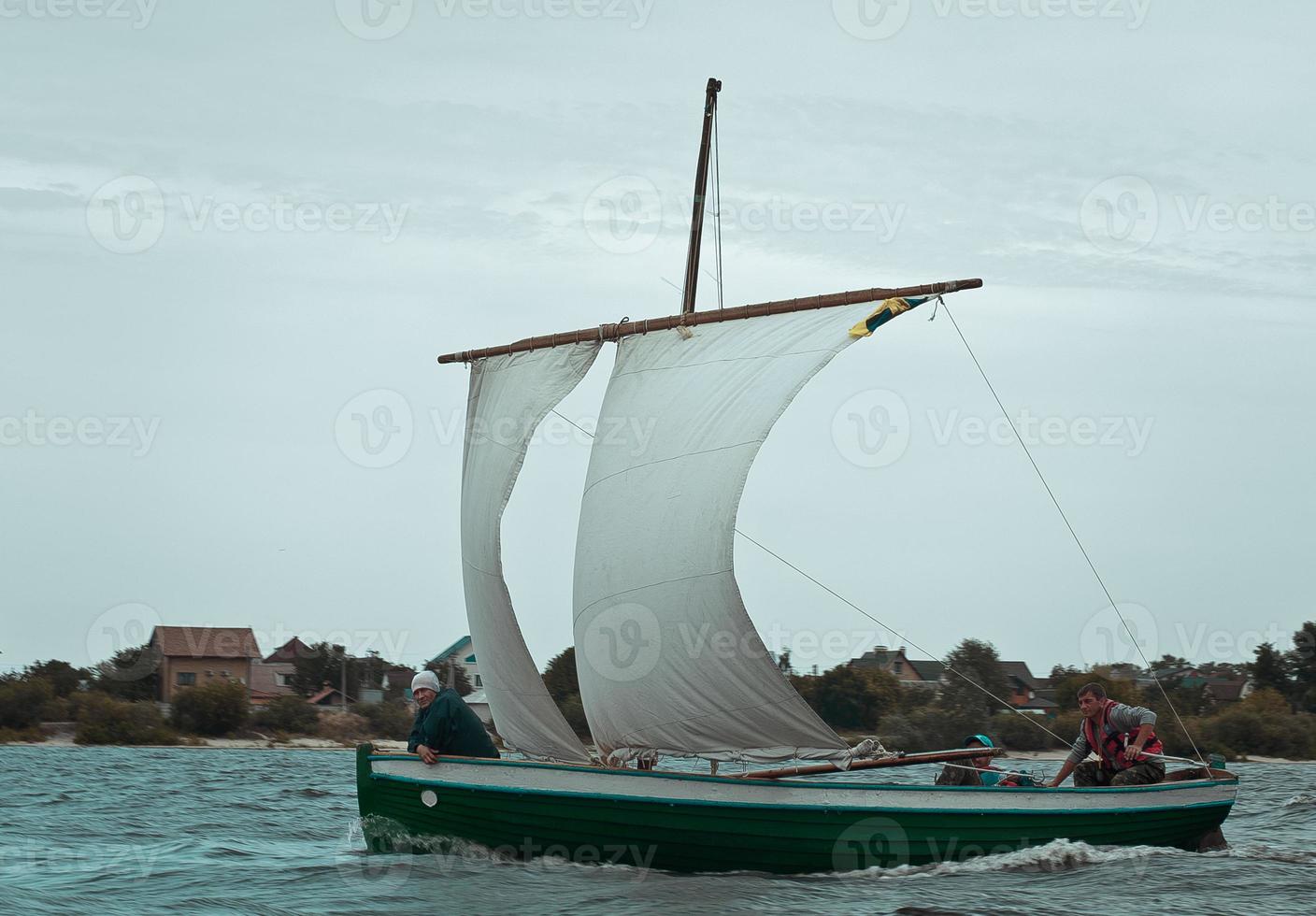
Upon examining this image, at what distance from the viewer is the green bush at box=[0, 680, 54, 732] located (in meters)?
52.9

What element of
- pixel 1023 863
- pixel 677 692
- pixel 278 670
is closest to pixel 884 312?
pixel 677 692

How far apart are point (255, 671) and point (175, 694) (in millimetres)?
15232

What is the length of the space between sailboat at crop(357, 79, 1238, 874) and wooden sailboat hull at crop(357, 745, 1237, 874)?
0.02 meters

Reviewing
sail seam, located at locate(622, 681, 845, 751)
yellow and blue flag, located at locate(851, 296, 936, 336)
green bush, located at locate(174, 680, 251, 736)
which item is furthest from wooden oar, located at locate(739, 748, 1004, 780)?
green bush, located at locate(174, 680, 251, 736)

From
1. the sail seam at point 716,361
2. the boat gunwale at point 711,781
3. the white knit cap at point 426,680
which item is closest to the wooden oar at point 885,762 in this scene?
the boat gunwale at point 711,781

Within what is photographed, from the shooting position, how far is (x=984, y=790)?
46.2ft

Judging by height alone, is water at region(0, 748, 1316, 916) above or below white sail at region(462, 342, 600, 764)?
below

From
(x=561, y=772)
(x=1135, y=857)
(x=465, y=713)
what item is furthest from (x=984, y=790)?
(x=465, y=713)

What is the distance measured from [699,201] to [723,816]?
8.01m

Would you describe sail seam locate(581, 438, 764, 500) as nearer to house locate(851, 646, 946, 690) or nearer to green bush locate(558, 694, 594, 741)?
green bush locate(558, 694, 594, 741)

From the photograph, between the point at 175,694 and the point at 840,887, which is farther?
the point at 175,694

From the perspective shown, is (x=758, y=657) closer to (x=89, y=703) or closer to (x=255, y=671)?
(x=89, y=703)

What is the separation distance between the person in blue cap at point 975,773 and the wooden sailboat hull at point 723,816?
662mm

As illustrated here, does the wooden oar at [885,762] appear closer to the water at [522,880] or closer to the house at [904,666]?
the water at [522,880]
